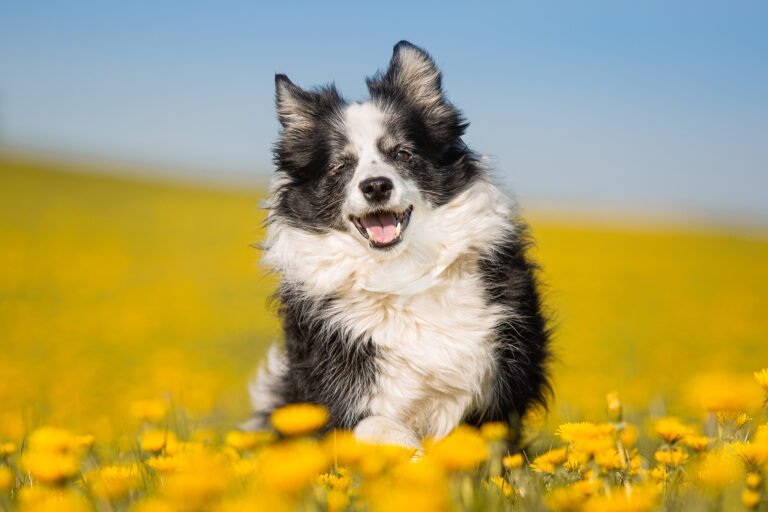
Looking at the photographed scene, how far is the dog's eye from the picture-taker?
4195 millimetres

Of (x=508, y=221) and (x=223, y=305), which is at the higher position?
(x=508, y=221)

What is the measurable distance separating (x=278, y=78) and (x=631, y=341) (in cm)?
823

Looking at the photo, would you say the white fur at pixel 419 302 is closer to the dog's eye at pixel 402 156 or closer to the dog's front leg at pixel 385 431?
the dog's front leg at pixel 385 431

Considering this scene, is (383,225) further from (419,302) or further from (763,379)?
(763,379)

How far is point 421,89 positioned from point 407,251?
1.10 meters

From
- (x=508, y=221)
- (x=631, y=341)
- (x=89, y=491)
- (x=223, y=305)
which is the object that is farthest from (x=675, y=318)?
(x=89, y=491)

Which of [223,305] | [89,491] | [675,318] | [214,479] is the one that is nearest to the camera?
[214,479]

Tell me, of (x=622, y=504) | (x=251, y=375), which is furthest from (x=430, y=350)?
(x=251, y=375)

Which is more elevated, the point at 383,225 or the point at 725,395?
the point at 383,225

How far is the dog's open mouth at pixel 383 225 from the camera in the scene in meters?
4.02

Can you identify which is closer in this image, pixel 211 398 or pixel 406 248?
pixel 406 248

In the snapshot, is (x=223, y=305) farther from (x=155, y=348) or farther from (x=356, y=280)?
(x=356, y=280)

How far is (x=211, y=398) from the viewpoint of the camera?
7.36m

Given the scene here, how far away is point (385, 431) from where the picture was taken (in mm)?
3359
